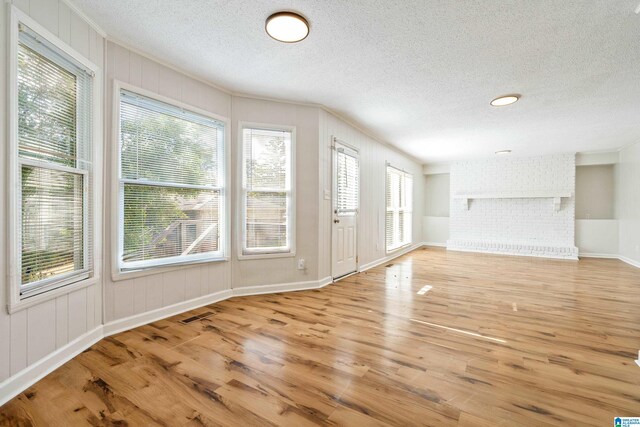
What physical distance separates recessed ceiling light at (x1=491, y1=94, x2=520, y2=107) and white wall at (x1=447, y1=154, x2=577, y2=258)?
4.50 m

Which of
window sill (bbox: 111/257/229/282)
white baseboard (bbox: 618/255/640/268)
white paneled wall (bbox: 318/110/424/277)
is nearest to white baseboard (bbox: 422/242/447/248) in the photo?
white paneled wall (bbox: 318/110/424/277)

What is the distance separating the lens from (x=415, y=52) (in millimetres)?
2498

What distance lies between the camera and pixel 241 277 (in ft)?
11.5

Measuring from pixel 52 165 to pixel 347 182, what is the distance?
11.5 feet

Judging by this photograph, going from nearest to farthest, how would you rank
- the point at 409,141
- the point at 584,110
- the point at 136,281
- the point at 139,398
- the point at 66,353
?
the point at 139,398 → the point at 66,353 → the point at 136,281 → the point at 584,110 → the point at 409,141

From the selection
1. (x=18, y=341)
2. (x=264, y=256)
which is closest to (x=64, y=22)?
(x=18, y=341)

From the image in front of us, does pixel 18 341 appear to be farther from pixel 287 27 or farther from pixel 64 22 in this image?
pixel 287 27

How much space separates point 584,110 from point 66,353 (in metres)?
6.28

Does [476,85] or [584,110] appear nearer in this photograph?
[476,85]

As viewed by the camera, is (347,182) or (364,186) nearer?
(347,182)

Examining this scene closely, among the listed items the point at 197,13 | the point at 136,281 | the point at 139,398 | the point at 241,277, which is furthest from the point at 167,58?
the point at 139,398

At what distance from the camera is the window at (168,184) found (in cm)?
253

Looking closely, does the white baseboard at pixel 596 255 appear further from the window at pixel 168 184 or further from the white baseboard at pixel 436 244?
the window at pixel 168 184

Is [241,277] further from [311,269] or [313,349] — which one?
[313,349]
